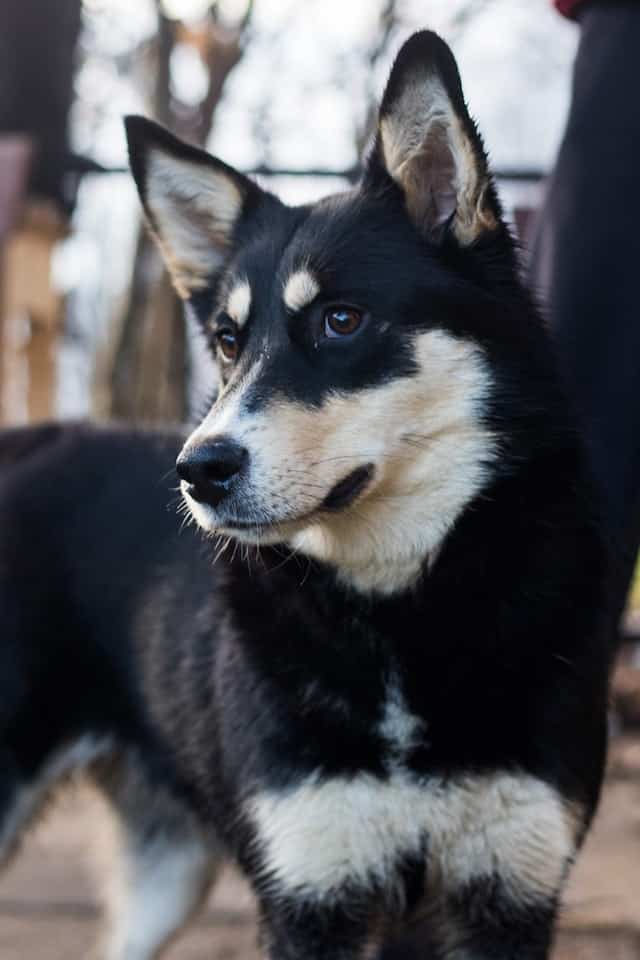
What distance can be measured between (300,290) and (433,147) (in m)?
0.34

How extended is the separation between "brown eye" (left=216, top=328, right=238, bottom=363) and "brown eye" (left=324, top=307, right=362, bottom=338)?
23 cm

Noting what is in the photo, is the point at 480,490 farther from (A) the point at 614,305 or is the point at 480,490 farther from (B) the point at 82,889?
(B) the point at 82,889

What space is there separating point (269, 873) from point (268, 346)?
3.00 feet

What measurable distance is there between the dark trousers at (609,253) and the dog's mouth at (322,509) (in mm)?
822

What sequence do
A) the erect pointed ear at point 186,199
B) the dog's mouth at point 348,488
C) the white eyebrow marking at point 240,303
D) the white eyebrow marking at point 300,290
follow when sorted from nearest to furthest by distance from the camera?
the dog's mouth at point 348,488 → the white eyebrow marking at point 300,290 → the white eyebrow marking at point 240,303 → the erect pointed ear at point 186,199

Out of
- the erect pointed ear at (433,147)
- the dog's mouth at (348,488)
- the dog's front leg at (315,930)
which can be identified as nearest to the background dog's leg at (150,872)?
the dog's front leg at (315,930)

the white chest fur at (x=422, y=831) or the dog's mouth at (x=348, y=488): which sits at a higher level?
the dog's mouth at (x=348, y=488)

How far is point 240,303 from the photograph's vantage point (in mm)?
2197

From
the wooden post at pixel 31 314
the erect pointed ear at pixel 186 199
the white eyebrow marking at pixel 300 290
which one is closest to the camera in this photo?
the white eyebrow marking at pixel 300 290

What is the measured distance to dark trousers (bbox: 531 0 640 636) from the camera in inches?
→ 104

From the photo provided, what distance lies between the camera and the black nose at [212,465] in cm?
184

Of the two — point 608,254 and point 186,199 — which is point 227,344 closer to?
point 186,199

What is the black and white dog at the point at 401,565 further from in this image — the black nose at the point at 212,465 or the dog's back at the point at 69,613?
the dog's back at the point at 69,613

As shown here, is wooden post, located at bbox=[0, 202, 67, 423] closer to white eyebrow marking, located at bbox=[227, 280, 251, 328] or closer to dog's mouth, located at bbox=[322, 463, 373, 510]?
white eyebrow marking, located at bbox=[227, 280, 251, 328]
